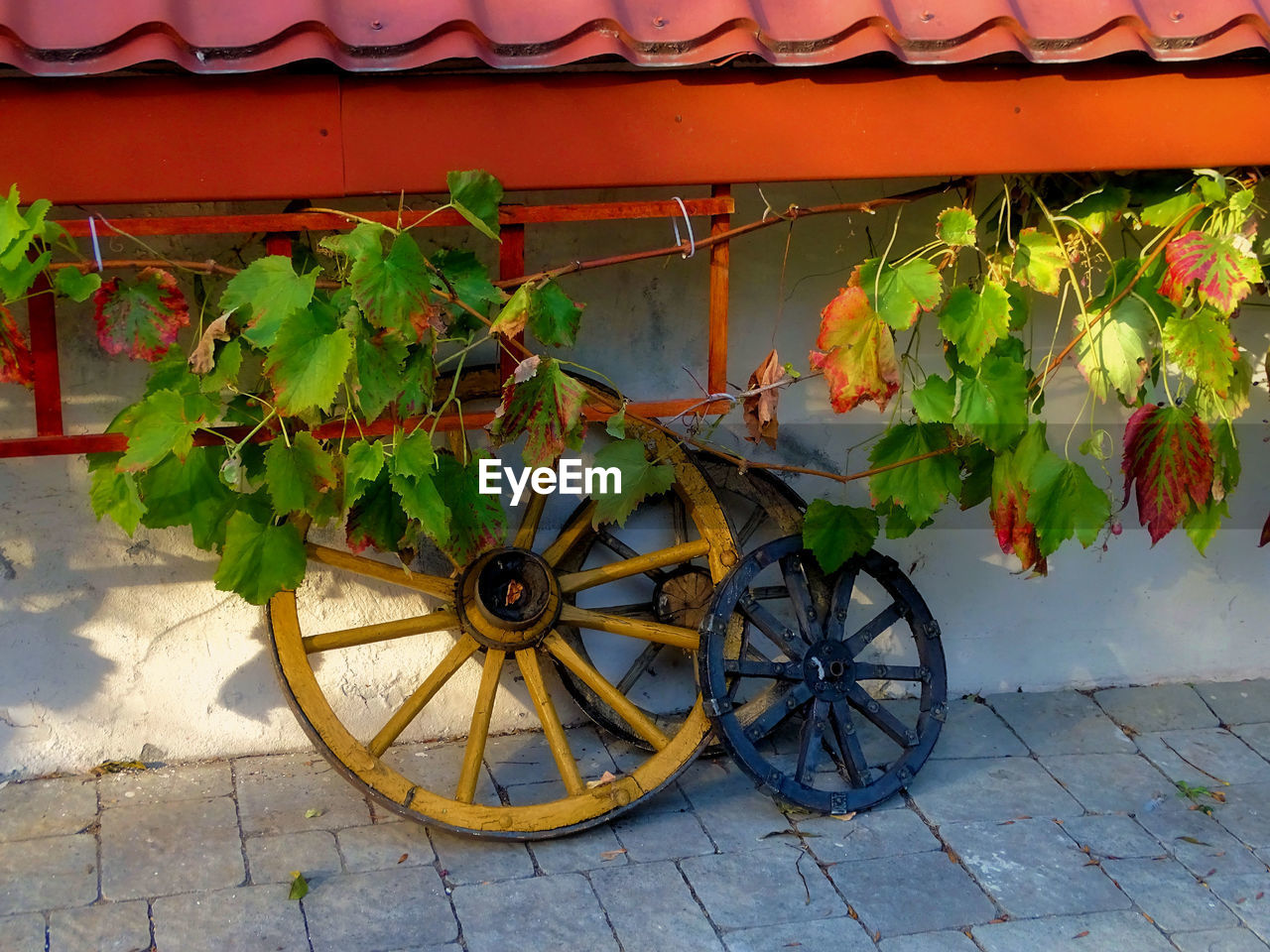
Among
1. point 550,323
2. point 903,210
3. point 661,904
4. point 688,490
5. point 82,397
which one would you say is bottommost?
point 661,904

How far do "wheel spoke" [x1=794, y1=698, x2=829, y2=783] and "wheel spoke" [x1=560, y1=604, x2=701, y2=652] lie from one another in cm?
37

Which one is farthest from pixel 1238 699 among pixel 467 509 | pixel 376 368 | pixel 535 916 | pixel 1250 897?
pixel 376 368

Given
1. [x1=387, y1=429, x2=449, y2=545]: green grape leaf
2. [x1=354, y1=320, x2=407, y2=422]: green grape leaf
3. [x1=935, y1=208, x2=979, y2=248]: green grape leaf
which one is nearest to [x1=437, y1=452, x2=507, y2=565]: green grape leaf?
[x1=387, y1=429, x2=449, y2=545]: green grape leaf

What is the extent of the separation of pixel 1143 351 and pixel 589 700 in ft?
5.72

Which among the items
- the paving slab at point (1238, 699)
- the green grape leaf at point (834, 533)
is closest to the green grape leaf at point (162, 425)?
the green grape leaf at point (834, 533)

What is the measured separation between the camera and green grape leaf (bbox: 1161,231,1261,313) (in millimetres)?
2805

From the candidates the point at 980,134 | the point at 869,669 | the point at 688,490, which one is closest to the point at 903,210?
the point at 980,134

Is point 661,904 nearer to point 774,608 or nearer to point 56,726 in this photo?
point 774,608

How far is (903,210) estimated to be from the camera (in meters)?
3.61

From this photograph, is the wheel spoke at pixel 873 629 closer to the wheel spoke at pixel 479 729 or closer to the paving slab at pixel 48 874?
the wheel spoke at pixel 479 729

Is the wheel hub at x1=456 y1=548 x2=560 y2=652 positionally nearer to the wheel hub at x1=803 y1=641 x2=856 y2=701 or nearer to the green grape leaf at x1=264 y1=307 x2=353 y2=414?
the wheel hub at x1=803 y1=641 x2=856 y2=701

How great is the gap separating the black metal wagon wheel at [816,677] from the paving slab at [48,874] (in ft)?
5.11

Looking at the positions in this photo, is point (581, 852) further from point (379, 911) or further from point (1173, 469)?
point (1173, 469)

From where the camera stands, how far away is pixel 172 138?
2586mm
